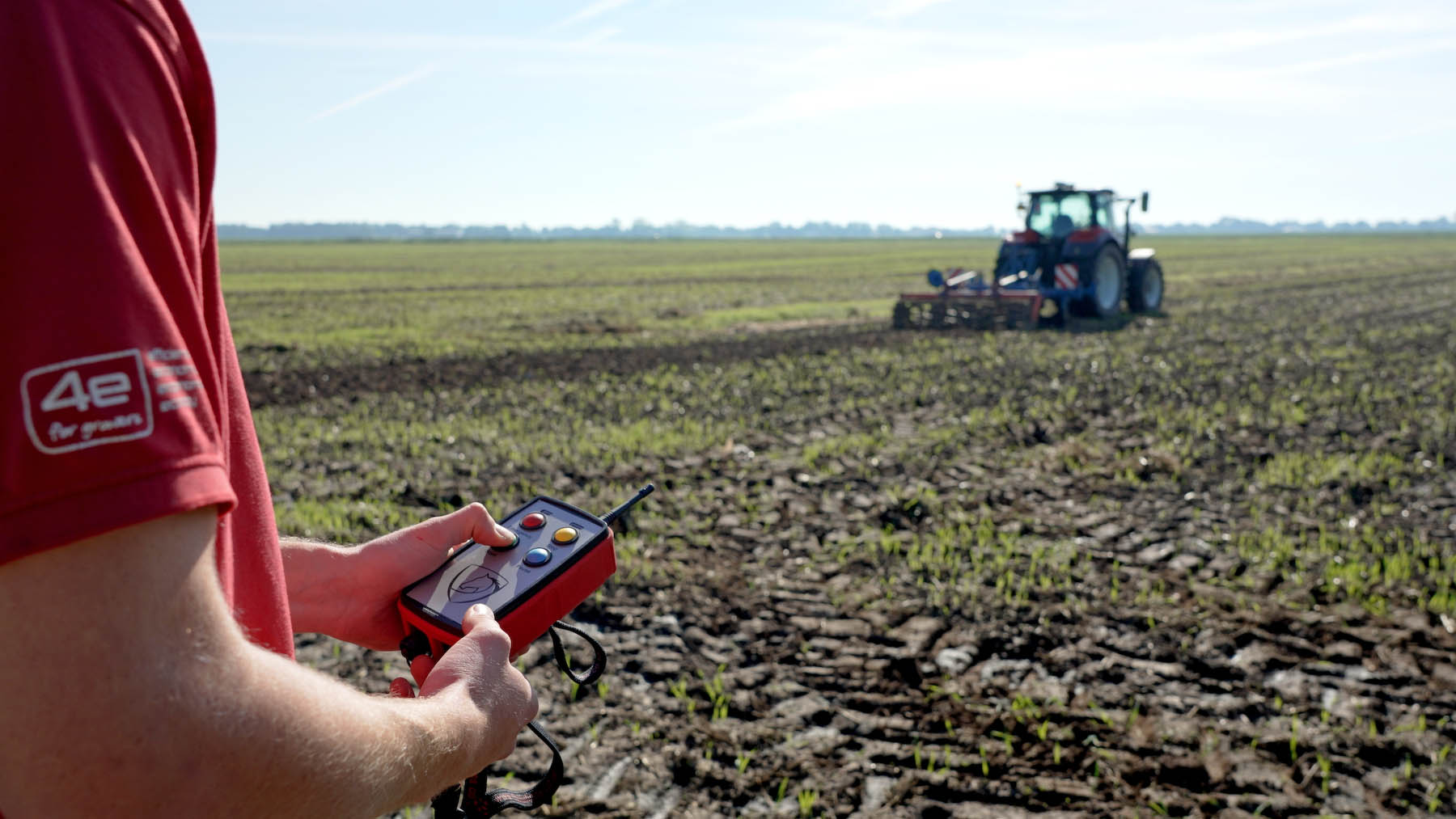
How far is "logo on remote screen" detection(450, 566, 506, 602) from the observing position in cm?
159

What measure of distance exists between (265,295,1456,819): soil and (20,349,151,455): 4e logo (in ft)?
9.94

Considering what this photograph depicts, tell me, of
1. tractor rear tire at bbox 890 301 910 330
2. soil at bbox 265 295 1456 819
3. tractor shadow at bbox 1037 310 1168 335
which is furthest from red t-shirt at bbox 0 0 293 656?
tractor rear tire at bbox 890 301 910 330

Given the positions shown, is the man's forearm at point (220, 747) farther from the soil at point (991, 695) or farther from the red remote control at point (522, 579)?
the soil at point (991, 695)

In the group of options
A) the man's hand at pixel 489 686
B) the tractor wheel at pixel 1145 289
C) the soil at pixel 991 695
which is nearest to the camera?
the man's hand at pixel 489 686

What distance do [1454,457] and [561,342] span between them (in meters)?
12.2

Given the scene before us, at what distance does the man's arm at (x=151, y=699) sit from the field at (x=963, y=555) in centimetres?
279

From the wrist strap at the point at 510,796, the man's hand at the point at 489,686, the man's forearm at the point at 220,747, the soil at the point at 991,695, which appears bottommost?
the soil at the point at 991,695

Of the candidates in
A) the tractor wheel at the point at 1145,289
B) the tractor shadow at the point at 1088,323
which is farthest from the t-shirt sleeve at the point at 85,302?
the tractor wheel at the point at 1145,289

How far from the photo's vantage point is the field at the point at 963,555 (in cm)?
377

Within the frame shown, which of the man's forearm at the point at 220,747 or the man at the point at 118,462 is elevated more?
the man at the point at 118,462

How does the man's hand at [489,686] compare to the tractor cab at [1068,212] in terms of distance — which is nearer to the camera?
the man's hand at [489,686]

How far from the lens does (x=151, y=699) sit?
0.82m

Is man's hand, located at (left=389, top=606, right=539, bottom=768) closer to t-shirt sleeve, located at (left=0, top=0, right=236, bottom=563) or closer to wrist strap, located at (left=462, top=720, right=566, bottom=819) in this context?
wrist strap, located at (left=462, top=720, right=566, bottom=819)

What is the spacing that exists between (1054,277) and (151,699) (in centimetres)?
1881
